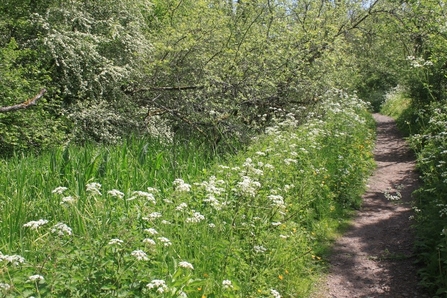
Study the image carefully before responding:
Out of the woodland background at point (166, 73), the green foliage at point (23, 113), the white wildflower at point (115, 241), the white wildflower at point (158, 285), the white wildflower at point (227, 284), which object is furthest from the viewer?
the woodland background at point (166, 73)

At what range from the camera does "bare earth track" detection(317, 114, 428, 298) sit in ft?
15.8

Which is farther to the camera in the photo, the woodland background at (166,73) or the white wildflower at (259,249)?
the woodland background at (166,73)

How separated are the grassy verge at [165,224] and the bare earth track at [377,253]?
0.26 m

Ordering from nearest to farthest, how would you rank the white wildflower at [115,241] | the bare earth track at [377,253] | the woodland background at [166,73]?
the white wildflower at [115,241] → the bare earth track at [377,253] → the woodland background at [166,73]

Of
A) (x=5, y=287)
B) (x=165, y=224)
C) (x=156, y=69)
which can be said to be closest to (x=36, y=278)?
(x=5, y=287)

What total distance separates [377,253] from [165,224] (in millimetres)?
3344

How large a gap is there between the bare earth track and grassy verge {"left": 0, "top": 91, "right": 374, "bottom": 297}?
0.26m

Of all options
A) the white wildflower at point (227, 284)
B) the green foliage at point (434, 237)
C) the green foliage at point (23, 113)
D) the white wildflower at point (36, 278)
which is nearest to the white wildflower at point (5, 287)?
the white wildflower at point (36, 278)

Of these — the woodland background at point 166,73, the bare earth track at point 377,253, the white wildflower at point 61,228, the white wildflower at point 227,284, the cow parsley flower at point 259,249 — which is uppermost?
the woodland background at point 166,73

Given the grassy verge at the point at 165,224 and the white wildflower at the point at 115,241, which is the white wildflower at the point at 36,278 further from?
the white wildflower at the point at 115,241

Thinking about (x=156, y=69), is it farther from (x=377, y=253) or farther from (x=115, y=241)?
(x=115, y=241)

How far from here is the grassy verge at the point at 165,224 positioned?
2590mm

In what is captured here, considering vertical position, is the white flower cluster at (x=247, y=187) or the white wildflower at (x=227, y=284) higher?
the white flower cluster at (x=247, y=187)

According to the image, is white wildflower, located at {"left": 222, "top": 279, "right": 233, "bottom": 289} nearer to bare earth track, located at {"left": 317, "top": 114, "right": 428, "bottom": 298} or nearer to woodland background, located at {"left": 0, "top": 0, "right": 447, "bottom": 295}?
bare earth track, located at {"left": 317, "top": 114, "right": 428, "bottom": 298}
